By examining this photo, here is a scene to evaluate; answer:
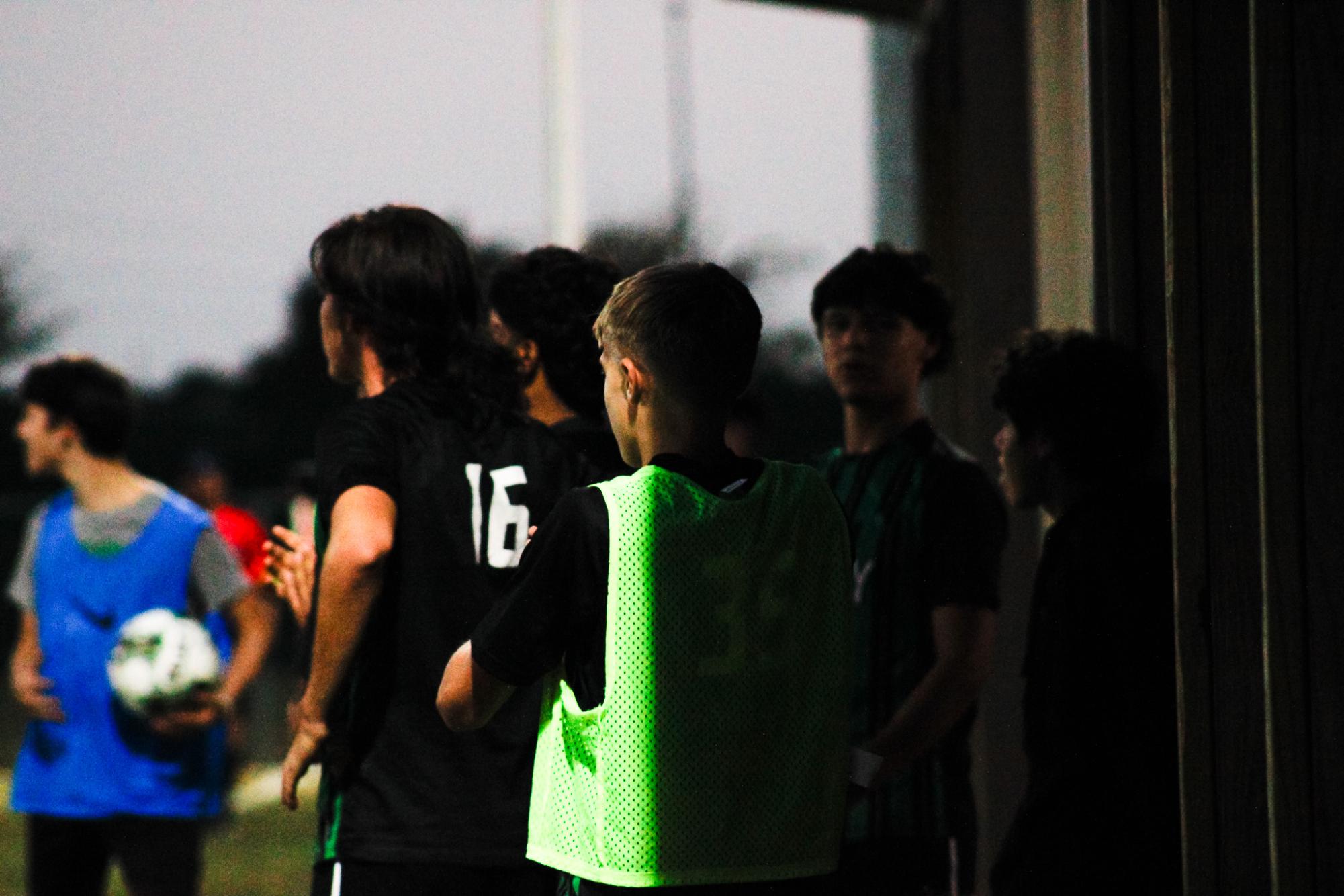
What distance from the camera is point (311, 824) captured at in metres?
9.27

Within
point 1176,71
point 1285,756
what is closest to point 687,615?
point 1285,756

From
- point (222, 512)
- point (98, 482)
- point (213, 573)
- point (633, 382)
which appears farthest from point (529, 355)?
point (222, 512)

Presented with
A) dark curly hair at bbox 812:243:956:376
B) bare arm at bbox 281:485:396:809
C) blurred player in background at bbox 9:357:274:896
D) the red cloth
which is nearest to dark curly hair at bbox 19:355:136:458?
blurred player in background at bbox 9:357:274:896

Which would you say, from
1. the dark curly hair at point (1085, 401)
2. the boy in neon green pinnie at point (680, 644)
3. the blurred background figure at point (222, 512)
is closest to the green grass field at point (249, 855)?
the blurred background figure at point (222, 512)

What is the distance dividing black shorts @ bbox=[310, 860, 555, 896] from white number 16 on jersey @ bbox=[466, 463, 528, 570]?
0.49 metres

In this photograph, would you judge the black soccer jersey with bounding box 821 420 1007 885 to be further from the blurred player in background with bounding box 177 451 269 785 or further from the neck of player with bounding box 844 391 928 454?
the blurred player in background with bounding box 177 451 269 785

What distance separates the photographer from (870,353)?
11.0 ft

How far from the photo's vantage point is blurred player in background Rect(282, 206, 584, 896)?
2.48 metres

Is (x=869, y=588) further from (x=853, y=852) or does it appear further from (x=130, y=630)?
(x=130, y=630)

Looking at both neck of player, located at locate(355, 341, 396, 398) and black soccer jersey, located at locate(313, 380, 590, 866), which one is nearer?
black soccer jersey, located at locate(313, 380, 590, 866)

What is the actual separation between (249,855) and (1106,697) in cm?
662

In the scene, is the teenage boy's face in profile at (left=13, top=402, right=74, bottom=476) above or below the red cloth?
above

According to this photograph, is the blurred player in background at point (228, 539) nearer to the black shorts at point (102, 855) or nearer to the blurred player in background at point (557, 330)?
the black shorts at point (102, 855)

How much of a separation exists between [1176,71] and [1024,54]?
325 centimetres
